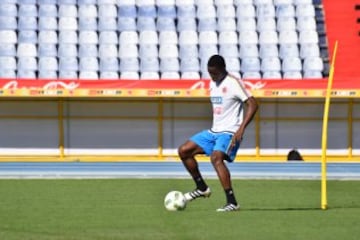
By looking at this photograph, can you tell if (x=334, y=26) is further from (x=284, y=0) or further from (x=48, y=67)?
(x=48, y=67)

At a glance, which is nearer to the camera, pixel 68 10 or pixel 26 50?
pixel 26 50

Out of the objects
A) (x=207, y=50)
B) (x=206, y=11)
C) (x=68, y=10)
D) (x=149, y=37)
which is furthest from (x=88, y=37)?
(x=206, y=11)

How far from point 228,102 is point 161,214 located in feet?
4.90

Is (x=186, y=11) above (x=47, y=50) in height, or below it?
above

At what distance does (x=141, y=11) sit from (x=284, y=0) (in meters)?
3.85

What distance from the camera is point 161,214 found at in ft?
37.8

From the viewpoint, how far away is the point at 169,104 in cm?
2627

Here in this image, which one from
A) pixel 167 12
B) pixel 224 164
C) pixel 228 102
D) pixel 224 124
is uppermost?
pixel 167 12

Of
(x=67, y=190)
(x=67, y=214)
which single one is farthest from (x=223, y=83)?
(x=67, y=190)

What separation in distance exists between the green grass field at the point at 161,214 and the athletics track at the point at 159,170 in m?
2.66

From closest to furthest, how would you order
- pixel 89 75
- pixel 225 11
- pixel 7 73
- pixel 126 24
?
1. pixel 7 73
2. pixel 89 75
3. pixel 126 24
4. pixel 225 11

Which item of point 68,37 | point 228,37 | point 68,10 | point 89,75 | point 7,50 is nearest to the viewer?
point 89,75

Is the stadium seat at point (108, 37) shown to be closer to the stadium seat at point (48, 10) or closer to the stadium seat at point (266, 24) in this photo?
the stadium seat at point (48, 10)

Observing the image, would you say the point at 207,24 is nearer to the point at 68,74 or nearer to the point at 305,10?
the point at 305,10
